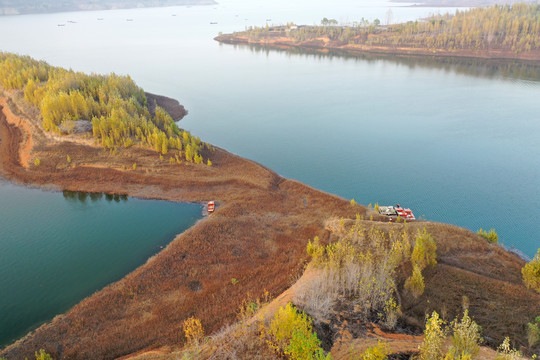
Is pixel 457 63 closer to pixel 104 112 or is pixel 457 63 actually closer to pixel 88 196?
pixel 104 112

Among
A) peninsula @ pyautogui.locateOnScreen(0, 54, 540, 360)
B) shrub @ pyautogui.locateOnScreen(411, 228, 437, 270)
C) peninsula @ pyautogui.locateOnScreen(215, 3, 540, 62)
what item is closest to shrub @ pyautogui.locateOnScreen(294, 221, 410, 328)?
peninsula @ pyautogui.locateOnScreen(0, 54, 540, 360)

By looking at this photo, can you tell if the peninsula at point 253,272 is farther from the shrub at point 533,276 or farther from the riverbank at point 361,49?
the riverbank at point 361,49

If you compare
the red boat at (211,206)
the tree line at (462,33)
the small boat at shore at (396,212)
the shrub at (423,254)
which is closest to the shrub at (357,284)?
the shrub at (423,254)

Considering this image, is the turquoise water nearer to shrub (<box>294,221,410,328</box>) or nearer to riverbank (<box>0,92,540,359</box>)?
riverbank (<box>0,92,540,359</box>)

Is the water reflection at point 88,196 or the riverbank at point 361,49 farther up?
the riverbank at point 361,49

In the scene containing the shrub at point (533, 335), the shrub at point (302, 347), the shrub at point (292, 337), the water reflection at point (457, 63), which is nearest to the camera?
the shrub at point (302, 347)

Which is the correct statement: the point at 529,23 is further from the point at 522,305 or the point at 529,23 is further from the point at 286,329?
the point at 286,329

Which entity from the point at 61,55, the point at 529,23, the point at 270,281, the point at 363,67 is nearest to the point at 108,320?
the point at 270,281
